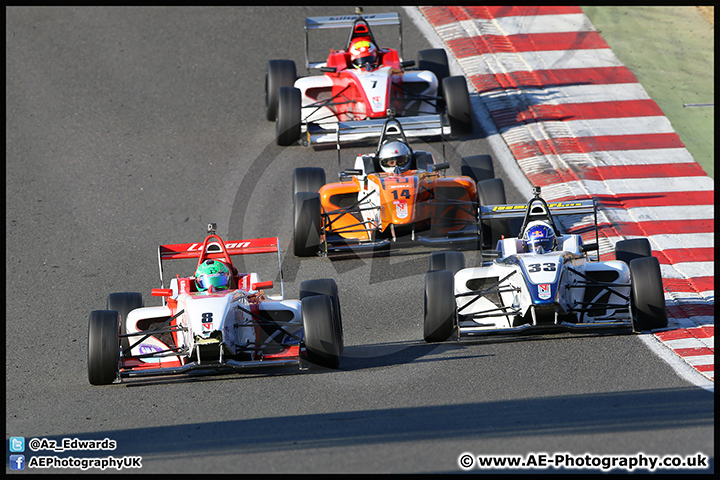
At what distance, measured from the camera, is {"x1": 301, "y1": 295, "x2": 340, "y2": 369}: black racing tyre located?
10672 millimetres

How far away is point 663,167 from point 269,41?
972 cm

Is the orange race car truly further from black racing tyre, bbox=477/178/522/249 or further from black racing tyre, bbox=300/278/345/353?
black racing tyre, bbox=300/278/345/353

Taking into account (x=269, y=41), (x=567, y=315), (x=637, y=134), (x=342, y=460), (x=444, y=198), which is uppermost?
(x=269, y=41)

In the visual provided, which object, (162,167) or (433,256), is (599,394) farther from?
(162,167)

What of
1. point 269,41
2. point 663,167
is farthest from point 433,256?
point 269,41

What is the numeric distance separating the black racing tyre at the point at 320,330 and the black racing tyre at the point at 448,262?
196 centimetres

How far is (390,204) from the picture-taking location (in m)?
14.6

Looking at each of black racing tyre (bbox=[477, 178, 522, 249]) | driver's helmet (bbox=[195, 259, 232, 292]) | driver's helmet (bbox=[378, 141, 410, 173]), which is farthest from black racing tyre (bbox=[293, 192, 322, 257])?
driver's helmet (bbox=[195, 259, 232, 292])

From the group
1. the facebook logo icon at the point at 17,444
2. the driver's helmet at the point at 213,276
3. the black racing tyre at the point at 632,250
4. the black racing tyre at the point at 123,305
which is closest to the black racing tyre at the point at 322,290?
the driver's helmet at the point at 213,276

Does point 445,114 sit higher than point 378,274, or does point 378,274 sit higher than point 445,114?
point 445,114

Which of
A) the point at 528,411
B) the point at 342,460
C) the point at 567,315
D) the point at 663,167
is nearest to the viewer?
the point at 342,460

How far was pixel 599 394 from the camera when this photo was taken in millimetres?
9750

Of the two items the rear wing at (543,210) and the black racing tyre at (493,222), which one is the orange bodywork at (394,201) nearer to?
the black racing tyre at (493,222)

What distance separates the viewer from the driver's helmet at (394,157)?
49.2ft
